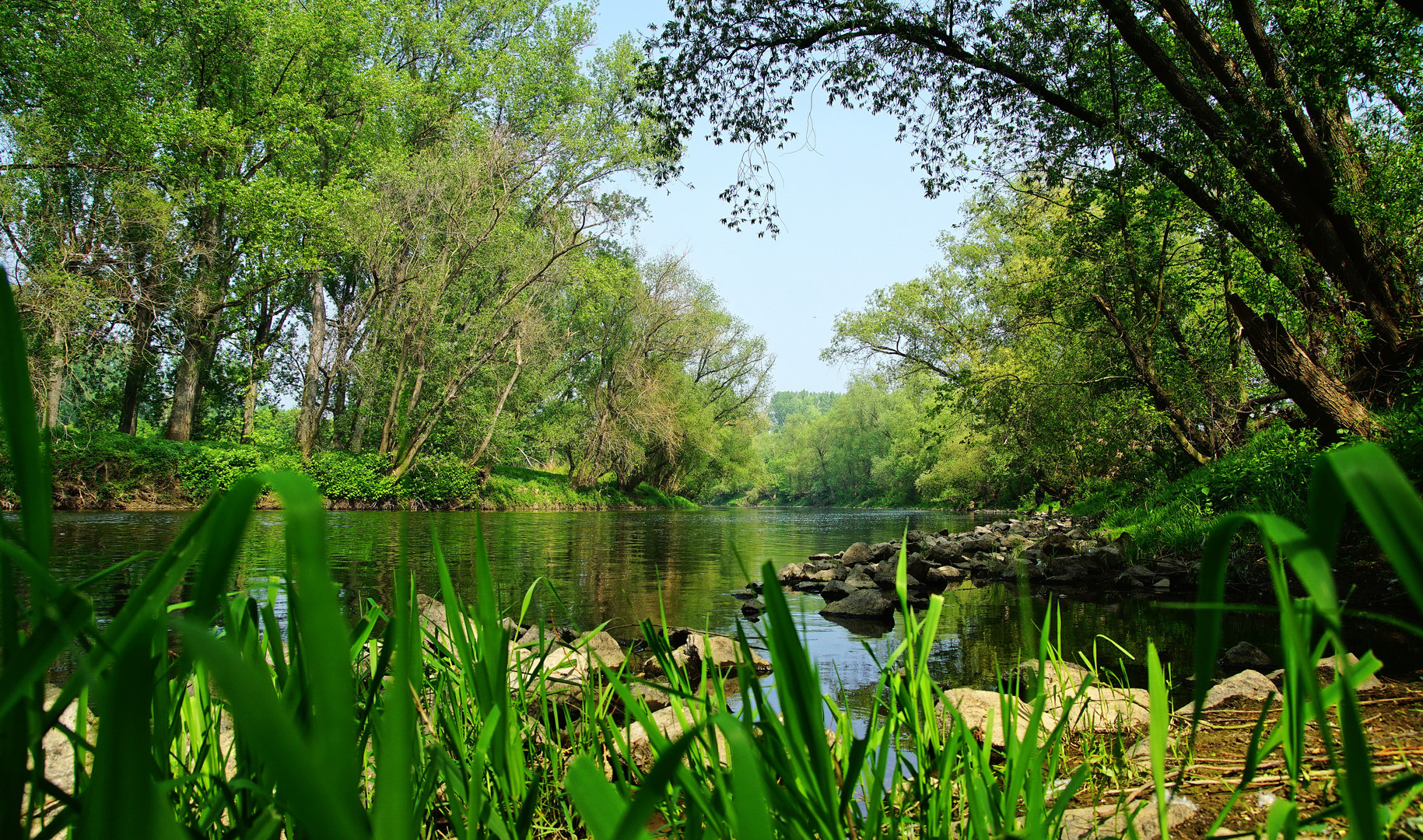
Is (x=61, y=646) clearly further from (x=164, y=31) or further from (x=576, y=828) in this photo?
(x=164, y=31)

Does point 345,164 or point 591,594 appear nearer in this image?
point 591,594

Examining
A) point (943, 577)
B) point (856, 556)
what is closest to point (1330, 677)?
point (943, 577)

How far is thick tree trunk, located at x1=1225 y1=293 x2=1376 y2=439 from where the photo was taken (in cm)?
662

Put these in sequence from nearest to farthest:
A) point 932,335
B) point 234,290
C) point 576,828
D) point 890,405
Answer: point 576,828
point 234,290
point 932,335
point 890,405

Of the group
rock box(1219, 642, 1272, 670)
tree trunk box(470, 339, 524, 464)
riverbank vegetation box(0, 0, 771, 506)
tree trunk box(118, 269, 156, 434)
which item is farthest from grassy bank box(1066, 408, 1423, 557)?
tree trunk box(470, 339, 524, 464)

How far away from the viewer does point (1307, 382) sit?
6828 mm

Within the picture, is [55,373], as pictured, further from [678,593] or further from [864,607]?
[864,607]

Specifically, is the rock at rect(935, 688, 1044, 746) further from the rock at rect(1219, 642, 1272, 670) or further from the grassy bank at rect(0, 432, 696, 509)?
the grassy bank at rect(0, 432, 696, 509)

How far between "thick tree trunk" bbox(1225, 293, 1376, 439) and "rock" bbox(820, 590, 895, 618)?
4117 millimetres

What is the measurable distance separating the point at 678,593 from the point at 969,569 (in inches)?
166

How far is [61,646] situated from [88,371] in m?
22.4

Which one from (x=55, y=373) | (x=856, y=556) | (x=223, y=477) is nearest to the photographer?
(x=856, y=556)

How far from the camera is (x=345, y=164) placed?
23.9 metres

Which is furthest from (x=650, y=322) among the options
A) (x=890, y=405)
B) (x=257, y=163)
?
(x=890, y=405)
